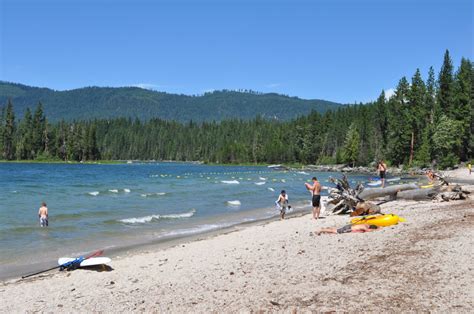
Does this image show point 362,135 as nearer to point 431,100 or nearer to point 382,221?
point 431,100

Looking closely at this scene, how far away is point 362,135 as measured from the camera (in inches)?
4309

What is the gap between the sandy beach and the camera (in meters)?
7.77

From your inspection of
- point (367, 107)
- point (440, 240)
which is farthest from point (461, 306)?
point (367, 107)

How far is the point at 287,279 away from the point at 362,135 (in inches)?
4136

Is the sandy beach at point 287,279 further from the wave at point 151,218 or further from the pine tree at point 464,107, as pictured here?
the pine tree at point 464,107

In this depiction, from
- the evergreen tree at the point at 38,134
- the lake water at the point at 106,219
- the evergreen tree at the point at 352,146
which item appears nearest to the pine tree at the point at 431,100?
the evergreen tree at the point at 352,146

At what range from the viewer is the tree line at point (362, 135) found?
2874 inches

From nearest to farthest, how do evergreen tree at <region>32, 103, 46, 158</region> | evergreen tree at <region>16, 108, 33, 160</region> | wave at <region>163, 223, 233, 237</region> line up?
wave at <region>163, 223, 233, 237</region> → evergreen tree at <region>16, 108, 33, 160</region> → evergreen tree at <region>32, 103, 46, 158</region>

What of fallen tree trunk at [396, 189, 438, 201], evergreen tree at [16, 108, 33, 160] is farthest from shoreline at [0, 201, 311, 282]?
evergreen tree at [16, 108, 33, 160]

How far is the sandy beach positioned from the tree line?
64.8 meters

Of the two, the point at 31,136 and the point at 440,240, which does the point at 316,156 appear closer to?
the point at 31,136

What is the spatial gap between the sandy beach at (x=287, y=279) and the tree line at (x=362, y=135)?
64.8 metres

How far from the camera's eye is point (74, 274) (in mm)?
11602

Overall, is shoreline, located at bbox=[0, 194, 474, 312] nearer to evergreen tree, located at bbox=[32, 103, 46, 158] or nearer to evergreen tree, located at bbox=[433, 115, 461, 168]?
evergreen tree, located at bbox=[433, 115, 461, 168]
